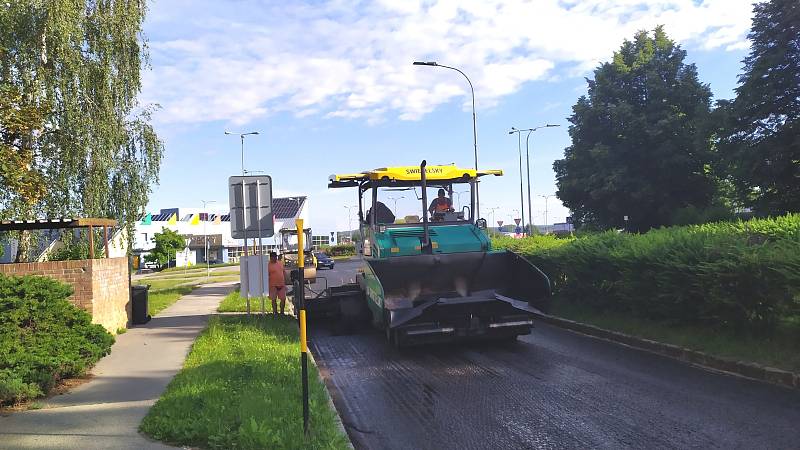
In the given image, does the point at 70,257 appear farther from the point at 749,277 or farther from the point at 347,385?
the point at 749,277

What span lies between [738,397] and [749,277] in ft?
7.07

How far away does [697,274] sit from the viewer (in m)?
8.72

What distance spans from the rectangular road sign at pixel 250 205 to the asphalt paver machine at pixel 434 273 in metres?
2.46

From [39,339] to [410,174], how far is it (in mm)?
6376

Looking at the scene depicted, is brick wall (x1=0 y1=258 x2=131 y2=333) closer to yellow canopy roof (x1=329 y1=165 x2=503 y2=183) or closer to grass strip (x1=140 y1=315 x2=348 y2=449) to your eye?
grass strip (x1=140 y1=315 x2=348 y2=449)

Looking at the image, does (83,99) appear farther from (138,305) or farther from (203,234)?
(203,234)

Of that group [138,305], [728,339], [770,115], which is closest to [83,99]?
[138,305]

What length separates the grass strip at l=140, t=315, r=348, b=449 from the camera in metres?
5.16

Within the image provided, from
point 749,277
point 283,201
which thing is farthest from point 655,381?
point 283,201

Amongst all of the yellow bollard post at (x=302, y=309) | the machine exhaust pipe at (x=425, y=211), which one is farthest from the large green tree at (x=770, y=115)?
the yellow bollard post at (x=302, y=309)

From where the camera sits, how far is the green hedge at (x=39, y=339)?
22.3ft

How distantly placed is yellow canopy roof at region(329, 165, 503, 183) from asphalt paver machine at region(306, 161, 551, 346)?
0.7 inches

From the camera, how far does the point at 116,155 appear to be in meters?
21.3

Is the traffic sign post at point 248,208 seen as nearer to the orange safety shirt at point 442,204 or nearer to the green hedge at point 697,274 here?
the orange safety shirt at point 442,204
